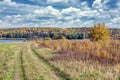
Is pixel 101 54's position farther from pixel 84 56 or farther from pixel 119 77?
pixel 119 77

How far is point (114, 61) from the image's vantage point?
63.0 feet

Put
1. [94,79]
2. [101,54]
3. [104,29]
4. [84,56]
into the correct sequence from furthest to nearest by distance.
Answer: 1. [104,29]
2. [84,56]
3. [101,54]
4. [94,79]

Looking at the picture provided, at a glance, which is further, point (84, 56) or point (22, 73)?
point (84, 56)

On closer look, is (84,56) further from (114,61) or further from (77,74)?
(77,74)

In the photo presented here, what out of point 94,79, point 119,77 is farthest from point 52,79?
point 119,77

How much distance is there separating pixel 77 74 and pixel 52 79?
5.58ft

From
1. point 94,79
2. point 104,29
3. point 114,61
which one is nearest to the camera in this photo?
point 94,79

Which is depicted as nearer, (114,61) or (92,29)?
(114,61)

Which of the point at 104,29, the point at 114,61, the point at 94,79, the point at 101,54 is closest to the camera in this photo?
the point at 94,79

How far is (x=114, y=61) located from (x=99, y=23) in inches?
1343

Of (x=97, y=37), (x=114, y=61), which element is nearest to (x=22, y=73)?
(x=114, y=61)

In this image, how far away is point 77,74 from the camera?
14.9 meters

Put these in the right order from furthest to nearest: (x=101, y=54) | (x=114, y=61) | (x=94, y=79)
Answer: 1. (x=101, y=54)
2. (x=114, y=61)
3. (x=94, y=79)

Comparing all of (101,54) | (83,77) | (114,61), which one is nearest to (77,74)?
(83,77)
